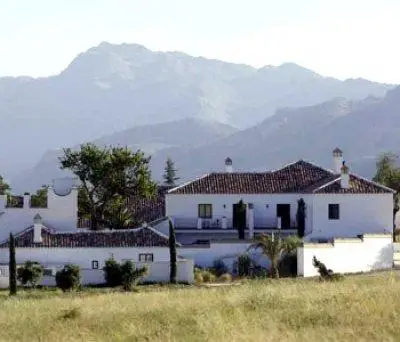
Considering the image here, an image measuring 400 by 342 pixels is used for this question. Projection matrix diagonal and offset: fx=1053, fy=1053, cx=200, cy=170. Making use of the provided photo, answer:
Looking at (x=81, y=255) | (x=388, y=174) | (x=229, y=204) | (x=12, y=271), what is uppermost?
(x=388, y=174)

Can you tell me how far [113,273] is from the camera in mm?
45406

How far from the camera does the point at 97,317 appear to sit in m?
18.8

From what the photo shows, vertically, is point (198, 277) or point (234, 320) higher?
point (234, 320)

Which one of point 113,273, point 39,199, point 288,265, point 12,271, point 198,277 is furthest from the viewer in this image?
point 39,199

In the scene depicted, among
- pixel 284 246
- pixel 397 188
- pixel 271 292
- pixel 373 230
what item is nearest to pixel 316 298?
pixel 271 292

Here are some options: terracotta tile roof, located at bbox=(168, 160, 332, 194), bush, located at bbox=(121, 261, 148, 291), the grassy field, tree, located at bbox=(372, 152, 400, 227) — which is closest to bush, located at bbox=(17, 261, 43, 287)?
bush, located at bbox=(121, 261, 148, 291)

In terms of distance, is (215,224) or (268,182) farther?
(268,182)

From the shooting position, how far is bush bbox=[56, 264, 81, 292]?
144 feet

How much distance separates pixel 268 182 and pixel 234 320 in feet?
133

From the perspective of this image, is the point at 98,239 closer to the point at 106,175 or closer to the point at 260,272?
the point at 106,175

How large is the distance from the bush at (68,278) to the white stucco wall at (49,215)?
908cm

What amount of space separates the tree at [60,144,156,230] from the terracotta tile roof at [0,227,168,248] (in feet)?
21.9

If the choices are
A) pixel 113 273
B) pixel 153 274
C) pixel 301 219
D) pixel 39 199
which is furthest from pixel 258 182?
pixel 39 199

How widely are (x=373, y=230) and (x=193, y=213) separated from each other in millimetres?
9593
